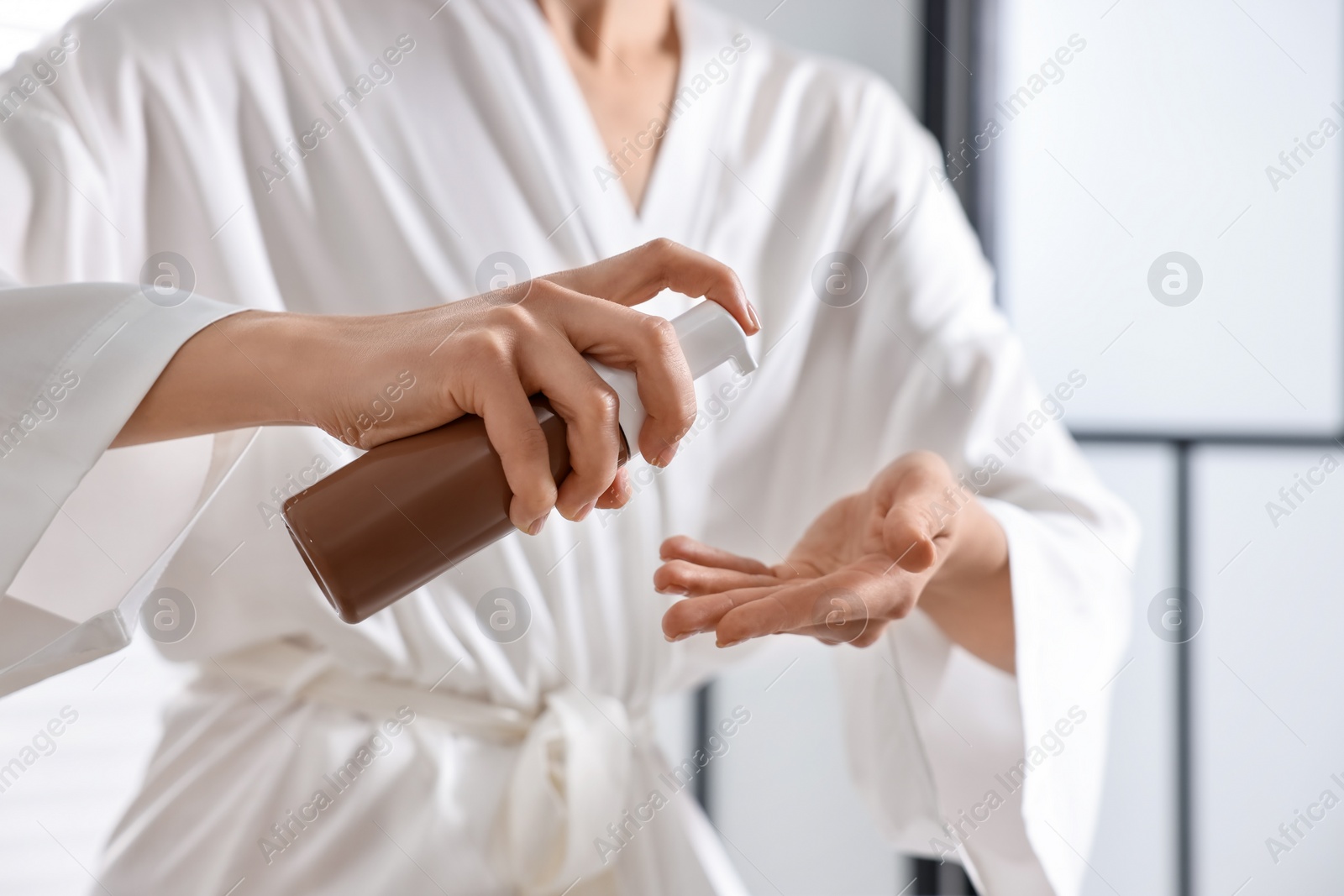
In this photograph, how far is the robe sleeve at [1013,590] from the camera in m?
0.61

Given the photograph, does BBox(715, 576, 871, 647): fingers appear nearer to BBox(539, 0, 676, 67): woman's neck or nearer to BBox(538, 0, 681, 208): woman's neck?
BBox(538, 0, 681, 208): woman's neck

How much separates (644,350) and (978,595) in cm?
39

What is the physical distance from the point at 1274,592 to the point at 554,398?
1043 mm

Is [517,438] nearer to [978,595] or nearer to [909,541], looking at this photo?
[909,541]

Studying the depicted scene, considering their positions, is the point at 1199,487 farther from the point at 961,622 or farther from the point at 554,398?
the point at 554,398

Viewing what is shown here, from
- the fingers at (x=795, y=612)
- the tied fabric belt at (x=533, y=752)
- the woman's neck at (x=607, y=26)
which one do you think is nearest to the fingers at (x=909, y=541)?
the fingers at (x=795, y=612)

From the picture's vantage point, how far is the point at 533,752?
581mm

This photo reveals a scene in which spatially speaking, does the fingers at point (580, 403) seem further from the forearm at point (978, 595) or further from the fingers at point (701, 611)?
the forearm at point (978, 595)

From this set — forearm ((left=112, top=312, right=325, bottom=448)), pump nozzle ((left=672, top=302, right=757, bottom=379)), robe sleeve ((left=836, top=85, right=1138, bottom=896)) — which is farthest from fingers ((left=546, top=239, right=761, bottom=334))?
robe sleeve ((left=836, top=85, right=1138, bottom=896))

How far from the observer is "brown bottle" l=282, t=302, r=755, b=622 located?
327 mm

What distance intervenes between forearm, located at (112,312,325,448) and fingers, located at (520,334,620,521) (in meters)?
0.09

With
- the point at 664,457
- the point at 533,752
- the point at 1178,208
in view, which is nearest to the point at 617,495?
the point at 664,457

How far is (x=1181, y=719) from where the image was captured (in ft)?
3.78

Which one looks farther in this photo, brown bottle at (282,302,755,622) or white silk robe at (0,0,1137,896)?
white silk robe at (0,0,1137,896)
